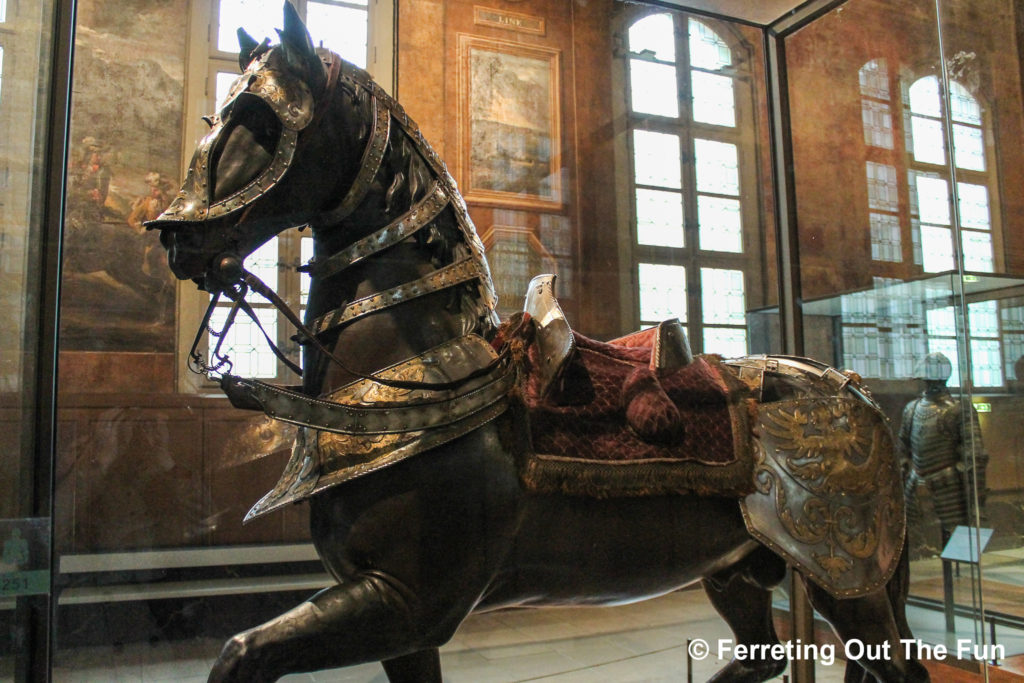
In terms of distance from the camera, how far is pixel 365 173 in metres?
1.55

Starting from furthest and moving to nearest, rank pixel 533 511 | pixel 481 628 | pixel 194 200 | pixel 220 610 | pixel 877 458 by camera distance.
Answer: pixel 481 628
pixel 220 610
pixel 877 458
pixel 533 511
pixel 194 200

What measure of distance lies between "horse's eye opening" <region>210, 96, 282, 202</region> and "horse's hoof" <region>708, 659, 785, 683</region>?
6.78 ft

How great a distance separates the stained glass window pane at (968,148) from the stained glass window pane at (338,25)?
2.50m

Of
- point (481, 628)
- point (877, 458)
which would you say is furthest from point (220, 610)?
point (877, 458)

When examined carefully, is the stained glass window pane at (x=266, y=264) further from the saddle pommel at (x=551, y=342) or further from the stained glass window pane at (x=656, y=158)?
the stained glass window pane at (x=656, y=158)

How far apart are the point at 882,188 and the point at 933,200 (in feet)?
0.81

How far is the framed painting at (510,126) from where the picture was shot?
3.06 metres

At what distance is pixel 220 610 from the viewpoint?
277cm

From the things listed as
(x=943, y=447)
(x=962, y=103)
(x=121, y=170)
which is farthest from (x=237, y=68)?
(x=943, y=447)

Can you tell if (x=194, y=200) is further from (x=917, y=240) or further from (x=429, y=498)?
(x=917, y=240)

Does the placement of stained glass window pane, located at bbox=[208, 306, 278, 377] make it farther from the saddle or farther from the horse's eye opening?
the saddle

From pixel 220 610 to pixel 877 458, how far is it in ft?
7.93

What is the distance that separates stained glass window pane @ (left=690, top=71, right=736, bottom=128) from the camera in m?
3.48

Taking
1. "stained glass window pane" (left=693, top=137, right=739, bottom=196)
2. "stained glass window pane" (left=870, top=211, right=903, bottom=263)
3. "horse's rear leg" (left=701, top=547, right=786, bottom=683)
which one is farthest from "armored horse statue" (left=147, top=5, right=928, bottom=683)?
"stained glass window pane" (left=693, top=137, right=739, bottom=196)
